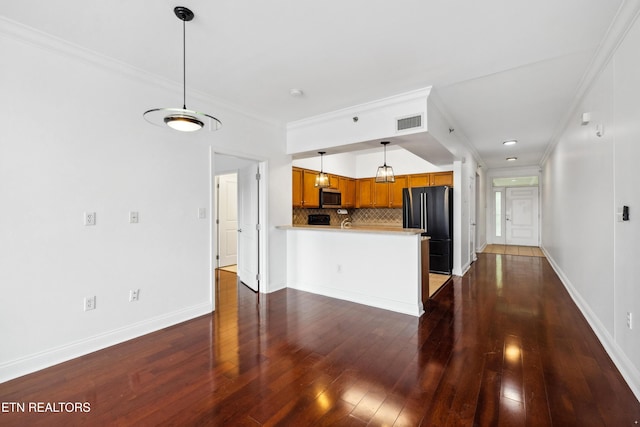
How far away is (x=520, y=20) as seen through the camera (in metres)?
2.19

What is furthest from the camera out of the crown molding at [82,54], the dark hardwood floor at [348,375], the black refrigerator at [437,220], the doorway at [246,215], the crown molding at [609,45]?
the black refrigerator at [437,220]

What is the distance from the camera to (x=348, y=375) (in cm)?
226

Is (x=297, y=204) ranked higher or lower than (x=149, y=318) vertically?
higher

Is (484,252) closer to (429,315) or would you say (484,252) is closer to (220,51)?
(429,315)

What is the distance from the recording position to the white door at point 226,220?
6.48 m

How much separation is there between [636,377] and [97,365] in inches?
160

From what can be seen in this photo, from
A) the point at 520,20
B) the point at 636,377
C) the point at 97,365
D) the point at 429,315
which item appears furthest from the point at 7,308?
the point at 636,377

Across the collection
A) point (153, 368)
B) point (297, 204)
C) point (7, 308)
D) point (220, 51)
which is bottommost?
point (153, 368)

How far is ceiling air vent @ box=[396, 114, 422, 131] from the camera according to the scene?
134 inches

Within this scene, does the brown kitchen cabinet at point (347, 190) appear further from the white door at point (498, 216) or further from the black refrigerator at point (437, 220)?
the white door at point (498, 216)

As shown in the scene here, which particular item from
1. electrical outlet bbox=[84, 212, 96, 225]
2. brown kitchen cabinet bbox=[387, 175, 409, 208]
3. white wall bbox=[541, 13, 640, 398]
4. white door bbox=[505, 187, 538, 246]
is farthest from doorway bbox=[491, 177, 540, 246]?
electrical outlet bbox=[84, 212, 96, 225]

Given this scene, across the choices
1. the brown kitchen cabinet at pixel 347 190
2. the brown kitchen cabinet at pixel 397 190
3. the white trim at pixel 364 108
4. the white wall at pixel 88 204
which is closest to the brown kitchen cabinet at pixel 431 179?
the brown kitchen cabinet at pixel 397 190

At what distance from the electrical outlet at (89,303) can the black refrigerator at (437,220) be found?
5.11 metres

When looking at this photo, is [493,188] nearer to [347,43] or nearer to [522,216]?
[522,216]
